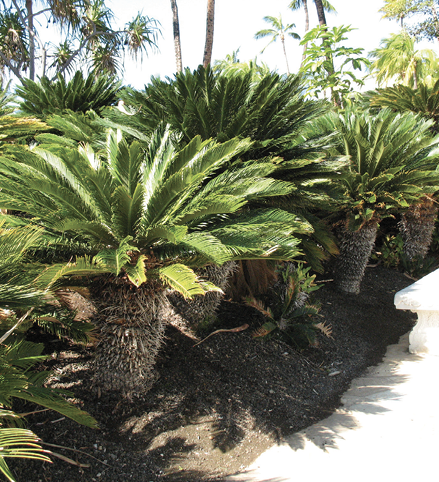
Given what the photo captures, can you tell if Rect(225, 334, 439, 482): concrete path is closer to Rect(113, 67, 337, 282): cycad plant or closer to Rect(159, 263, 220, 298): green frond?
Rect(159, 263, 220, 298): green frond

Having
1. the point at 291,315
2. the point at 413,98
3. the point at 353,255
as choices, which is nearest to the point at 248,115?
the point at 291,315

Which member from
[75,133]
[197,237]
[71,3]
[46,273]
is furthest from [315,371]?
[71,3]

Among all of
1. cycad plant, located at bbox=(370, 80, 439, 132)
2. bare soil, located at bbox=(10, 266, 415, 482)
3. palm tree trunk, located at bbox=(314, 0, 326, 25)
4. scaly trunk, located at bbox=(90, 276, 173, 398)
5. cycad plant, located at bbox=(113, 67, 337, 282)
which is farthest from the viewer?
palm tree trunk, located at bbox=(314, 0, 326, 25)

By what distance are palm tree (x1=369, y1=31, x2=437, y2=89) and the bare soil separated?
972 cm

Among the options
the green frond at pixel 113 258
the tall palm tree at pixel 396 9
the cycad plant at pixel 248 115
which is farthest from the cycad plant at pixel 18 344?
the tall palm tree at pixel 396 9

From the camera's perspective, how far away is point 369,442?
3.26m

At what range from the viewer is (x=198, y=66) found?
4.23 metres

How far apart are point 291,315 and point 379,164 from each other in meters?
3.11

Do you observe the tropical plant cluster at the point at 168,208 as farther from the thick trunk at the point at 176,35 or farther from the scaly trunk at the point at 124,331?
the thick trunk at the point at 176,35

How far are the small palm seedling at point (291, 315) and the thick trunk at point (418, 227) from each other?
176 inches

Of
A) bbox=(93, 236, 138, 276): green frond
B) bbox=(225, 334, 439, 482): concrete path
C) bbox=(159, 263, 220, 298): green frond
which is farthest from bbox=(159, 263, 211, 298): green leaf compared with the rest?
bbox=(225, 334, 439, 482): concrete path

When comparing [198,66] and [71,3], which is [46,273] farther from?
[71,3]

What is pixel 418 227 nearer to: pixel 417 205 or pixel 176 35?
pixel 417 205

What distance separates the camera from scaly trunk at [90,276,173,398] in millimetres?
3137
